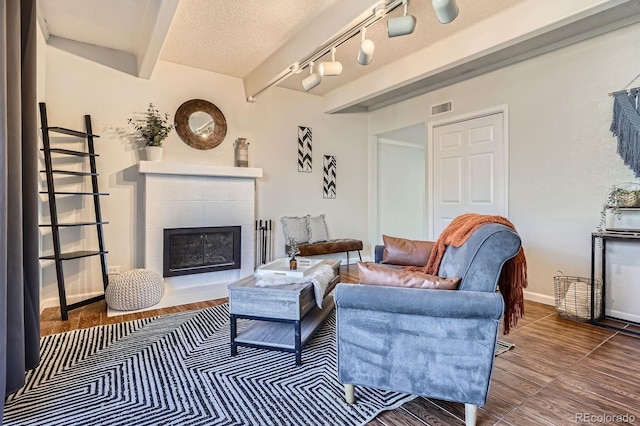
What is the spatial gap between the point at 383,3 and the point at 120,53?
313 cm

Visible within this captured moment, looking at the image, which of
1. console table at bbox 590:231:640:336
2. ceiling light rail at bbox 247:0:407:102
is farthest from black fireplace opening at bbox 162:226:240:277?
console table at bbox 590:231:640:336

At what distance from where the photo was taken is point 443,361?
5.01 ft

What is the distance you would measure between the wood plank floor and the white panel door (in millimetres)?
1638

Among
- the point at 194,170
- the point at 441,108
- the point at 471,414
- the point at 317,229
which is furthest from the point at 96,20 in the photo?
the point at 471,414

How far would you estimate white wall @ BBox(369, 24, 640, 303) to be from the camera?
3.13m

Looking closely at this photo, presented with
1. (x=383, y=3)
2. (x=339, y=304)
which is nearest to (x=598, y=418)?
(x=339, y=304)

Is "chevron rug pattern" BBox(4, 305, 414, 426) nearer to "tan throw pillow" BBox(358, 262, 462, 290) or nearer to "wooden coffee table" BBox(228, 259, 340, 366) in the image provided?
"wooden coffee table" BBox(228, 259, 340, 366)

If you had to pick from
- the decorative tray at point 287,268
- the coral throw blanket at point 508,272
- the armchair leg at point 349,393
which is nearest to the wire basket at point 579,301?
the coral throw blanket at point 508,272

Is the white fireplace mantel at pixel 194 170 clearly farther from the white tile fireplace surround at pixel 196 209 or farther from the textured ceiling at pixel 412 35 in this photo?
the textured ceiling at pixel 412 35

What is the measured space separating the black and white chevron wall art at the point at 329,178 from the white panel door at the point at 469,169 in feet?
5.36

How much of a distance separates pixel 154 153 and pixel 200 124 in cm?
79

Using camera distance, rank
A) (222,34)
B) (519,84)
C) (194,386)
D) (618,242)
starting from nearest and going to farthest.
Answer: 1. (194,386)
2. (618,242)
3. (222,34)
4. (519,84)

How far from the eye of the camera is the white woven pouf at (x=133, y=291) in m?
3.26

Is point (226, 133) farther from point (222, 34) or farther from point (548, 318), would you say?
point (548, 318)
